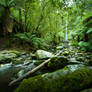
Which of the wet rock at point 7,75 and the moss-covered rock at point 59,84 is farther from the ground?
the moss-covered rock at point 59,84

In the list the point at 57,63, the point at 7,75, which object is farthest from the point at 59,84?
the point at 7,75

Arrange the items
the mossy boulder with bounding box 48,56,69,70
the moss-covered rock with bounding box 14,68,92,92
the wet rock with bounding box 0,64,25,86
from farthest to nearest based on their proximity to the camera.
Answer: the mossy boulder with bounding box 48,56,69,70 → the wet rock with bounding box 0,64,25,86 → the moss-covered rock with bounding box 14,68,92,92

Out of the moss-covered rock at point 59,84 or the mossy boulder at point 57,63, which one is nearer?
the moss-covered rock at point 59,84

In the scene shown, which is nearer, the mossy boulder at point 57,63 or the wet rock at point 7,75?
the wet rock at point 7,75

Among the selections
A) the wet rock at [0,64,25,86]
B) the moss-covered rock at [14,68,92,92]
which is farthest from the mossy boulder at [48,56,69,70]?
the wet rock at [0,64,25,86]

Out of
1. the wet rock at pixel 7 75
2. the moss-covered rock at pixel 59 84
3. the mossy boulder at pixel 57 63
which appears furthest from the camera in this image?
the mossy boulder at pixel 57 63

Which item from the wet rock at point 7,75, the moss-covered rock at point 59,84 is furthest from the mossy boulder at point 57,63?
the wet rock at point 7,75

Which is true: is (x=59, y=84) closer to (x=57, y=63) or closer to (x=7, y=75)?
(x=57, y=63)

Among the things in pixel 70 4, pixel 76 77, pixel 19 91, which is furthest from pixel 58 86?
pixel 70 4

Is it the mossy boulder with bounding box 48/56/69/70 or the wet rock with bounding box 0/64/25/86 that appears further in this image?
the mossy boulder with bounding box 48/56/69/70

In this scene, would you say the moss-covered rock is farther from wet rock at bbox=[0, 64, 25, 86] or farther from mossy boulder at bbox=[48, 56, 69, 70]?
mossy boulder at bbox=[48, 56, 69, 70]

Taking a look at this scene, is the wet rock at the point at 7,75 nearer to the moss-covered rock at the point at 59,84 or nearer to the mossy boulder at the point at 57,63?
the moss-covered rock at the point at 59,84

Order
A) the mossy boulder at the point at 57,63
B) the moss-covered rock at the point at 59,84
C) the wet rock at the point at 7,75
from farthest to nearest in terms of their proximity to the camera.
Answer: the mossy boulder at the point at 57,63, the wet rock at the point at 7,75, the moss-covered rock at the point at 59,84

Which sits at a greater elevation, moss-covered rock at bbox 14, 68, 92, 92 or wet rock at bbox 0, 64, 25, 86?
moss-covered rock at bbox 14, 68, 92, 92
